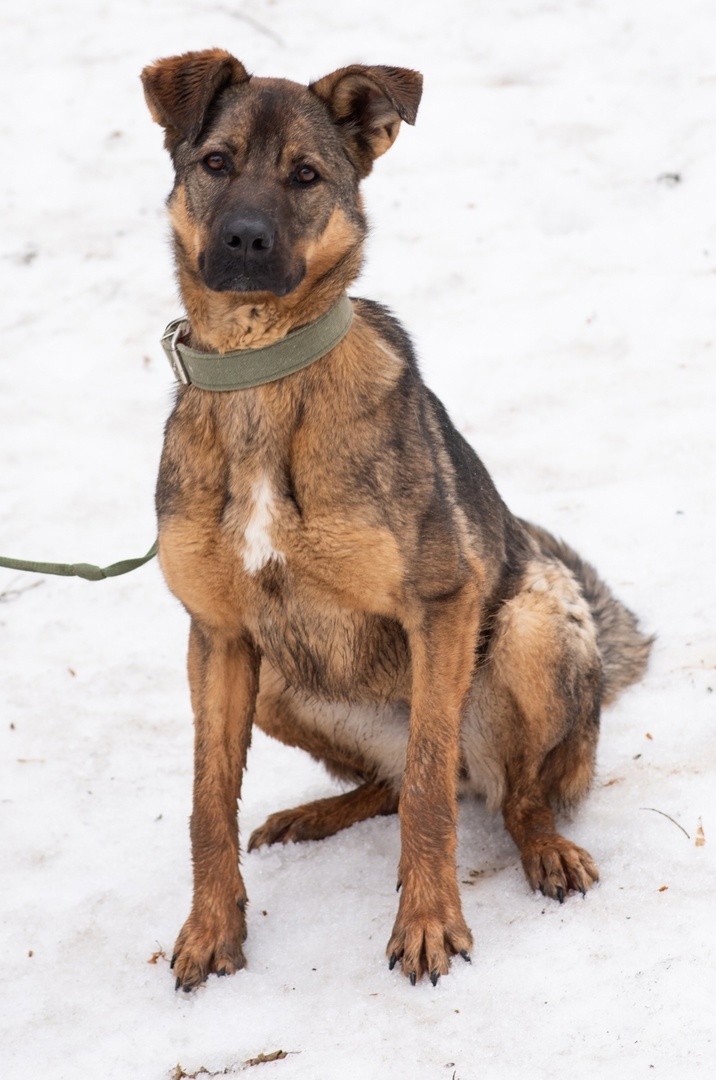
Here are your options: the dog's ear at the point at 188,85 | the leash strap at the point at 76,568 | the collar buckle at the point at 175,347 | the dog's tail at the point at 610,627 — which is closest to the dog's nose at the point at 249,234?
the dog's ear at the point at 188,85

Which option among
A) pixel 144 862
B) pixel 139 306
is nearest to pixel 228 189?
pixel 144 862

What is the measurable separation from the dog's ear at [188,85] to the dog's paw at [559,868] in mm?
2625

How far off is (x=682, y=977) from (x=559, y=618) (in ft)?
4.69

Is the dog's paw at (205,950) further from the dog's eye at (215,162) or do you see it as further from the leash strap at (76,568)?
the dog's eye at (215,162)

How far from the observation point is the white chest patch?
13.0ft

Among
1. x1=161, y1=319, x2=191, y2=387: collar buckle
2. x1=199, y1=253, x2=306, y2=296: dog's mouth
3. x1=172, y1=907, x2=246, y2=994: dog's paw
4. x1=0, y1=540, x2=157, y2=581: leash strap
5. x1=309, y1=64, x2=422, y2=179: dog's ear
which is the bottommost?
x1=172, y1=907, x2=246, y2=994: dog's paw

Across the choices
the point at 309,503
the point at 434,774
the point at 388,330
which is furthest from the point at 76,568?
the point at 434,774

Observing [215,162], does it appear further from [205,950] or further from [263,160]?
[205,950]

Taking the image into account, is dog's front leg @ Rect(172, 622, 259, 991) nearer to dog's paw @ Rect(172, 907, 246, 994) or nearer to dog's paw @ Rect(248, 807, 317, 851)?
dog's paw @ Rect(172, 907, 246, 994)

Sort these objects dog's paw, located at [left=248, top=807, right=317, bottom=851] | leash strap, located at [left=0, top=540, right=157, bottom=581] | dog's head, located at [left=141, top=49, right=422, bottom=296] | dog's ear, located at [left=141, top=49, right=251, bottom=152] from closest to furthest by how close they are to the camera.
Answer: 1. dog's head, located at [left=141, top=49, right=422, bottom=296]
2. dog's ear, located at [left=141, top=49, right=251, bottom=152]
3. leash strap, located at [left=0, top=540, right=157, bottom=581]
4. dog's paw, located at [left=248, top=807, right=317, bottom=851]

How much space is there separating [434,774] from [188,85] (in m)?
2.31

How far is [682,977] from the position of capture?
11.9 ft

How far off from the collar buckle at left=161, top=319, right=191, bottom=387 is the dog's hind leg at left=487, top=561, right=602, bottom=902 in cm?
142

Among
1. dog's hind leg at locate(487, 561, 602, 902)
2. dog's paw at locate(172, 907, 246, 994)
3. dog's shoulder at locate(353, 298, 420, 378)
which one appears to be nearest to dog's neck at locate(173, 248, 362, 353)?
dog's shoulder at locate(353, 298, 420, 378)
